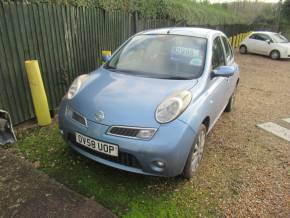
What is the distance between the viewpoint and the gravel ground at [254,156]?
2.79 metres

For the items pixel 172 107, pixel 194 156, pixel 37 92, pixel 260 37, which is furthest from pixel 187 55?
pixel 260 37

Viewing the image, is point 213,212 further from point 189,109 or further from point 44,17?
point 44,17

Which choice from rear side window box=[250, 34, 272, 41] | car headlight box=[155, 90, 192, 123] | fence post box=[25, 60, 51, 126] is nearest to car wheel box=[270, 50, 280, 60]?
rear side window box=[250, 34, 272, 41]

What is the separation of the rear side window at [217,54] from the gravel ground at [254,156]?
1.24 meters

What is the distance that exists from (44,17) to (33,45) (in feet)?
1.75

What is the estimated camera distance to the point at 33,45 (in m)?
4.21

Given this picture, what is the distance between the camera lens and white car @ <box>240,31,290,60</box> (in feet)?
46.1

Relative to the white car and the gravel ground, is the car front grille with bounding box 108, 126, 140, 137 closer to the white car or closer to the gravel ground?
the gravel ground

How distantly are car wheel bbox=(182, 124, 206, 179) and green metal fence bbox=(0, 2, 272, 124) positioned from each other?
2930 mm

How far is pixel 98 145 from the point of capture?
8.55ft

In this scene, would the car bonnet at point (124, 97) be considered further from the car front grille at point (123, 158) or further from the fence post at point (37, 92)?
the fence post at point (37, 92)

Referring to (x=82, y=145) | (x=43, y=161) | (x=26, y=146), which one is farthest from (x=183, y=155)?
(x=26, y=146)

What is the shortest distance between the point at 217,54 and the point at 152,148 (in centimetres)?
224

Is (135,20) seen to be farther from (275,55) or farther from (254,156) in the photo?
(275,55)
